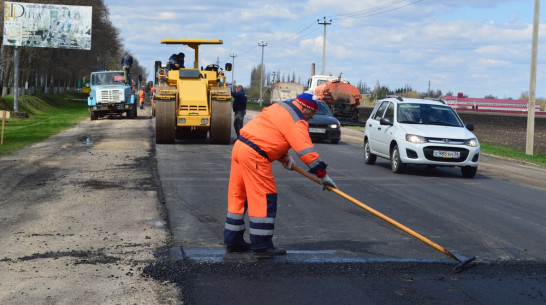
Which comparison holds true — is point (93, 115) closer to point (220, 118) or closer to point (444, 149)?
point (220, 118)

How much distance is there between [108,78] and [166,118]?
18169 millimetres

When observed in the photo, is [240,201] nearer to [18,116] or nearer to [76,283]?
[76,283]

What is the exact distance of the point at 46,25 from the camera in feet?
141

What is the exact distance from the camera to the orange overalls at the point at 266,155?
7.21 metres

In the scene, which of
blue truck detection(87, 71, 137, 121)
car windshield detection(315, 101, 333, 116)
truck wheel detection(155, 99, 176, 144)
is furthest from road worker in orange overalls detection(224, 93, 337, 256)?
blue truck detection(87, 71, 137, 121)

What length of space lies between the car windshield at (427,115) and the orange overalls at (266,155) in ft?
32.5

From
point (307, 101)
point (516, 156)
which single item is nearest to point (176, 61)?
point (516, 156)

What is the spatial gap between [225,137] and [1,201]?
12.5m

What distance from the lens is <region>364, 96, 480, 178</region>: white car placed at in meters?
15.6

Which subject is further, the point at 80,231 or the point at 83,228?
the point at 83,228

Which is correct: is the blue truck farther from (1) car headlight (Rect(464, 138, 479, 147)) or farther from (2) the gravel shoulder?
(1) car headlight (Rect(464, 138, 479, 147))

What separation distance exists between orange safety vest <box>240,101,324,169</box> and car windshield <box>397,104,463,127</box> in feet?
32.4

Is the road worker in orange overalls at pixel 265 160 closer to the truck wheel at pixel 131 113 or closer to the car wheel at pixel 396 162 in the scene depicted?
the car wheel at pixel 396 162

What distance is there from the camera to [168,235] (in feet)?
27.6
